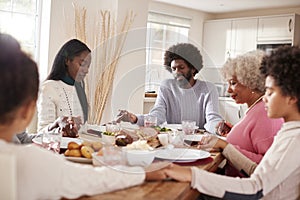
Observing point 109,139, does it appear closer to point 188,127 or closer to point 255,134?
point 188,127

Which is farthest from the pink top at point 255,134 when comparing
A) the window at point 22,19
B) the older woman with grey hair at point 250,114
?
the window at point 22,19

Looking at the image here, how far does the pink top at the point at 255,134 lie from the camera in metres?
1.49

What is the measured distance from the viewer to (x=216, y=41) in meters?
5.99

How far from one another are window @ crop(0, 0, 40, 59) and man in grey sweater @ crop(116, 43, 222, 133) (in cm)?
139

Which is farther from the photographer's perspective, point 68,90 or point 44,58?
point 44,58

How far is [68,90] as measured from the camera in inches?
90.4

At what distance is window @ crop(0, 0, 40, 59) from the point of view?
3270 mm

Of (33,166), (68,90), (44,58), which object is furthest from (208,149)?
(44,58)

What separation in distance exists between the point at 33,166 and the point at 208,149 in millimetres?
945

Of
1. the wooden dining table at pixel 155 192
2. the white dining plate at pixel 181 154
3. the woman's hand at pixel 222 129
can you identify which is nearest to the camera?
the wooden dining table at pixel 155 192

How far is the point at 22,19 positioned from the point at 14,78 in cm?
288

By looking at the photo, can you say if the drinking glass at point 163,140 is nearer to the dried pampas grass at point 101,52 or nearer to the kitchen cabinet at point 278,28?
the dried pampas grass at point 101,52

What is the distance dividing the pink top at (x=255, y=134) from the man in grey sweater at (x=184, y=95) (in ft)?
3.15

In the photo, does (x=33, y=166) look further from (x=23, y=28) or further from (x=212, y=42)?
(x=212, y=42)
